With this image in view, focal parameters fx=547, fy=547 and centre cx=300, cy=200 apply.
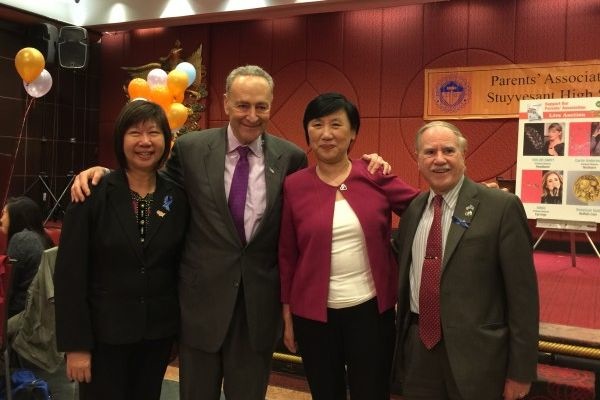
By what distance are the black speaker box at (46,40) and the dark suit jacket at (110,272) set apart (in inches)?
237

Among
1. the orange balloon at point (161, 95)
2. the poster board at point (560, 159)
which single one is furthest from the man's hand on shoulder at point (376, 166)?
the orange balloon at point (161, 95)

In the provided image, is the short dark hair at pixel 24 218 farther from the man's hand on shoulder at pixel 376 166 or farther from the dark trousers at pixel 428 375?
the dark trousers at pixel 428 375

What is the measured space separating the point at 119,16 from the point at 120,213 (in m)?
6.74

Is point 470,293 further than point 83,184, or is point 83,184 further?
point 83,184

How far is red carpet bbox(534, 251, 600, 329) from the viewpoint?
3271 millimetres

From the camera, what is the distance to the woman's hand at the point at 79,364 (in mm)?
1632

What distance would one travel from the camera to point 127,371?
5.65 ft

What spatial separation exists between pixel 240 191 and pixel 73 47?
5.86m

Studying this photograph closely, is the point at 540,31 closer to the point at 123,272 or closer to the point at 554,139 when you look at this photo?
the point at 554,139

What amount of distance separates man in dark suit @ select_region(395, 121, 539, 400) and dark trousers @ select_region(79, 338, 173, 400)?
788 millimetres

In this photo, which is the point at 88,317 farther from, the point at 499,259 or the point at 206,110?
the point at 206,110

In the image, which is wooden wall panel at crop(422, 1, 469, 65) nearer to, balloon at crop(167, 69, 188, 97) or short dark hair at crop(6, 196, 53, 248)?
balloon at crop(167, 69, 188, 97)

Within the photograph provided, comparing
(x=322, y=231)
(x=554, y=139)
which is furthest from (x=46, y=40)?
(x=322, y=231)

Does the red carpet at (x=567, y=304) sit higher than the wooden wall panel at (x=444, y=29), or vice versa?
the wooden wall panel at (x=444, y=29)
